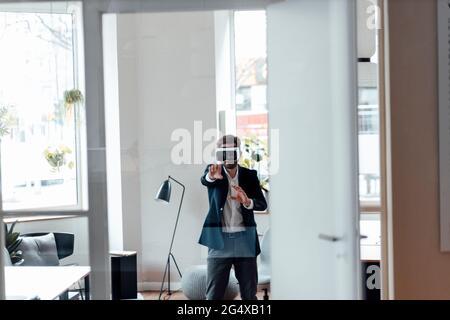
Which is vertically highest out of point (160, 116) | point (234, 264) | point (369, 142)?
point (160, 116)

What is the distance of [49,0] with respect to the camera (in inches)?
89.5

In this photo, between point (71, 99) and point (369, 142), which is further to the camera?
point (71, 99)

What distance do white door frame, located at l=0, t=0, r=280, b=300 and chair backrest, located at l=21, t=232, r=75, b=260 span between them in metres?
0.08

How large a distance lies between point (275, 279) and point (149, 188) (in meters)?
0.63

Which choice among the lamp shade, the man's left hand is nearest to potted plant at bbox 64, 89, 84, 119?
the lamp shade

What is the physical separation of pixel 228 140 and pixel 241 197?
241 mm

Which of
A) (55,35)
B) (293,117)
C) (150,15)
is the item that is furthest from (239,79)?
(55,35)

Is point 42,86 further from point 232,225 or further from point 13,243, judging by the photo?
point 232,225

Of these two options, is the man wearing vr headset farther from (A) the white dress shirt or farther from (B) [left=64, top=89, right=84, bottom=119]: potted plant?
(B) [left=64, top=89, right=84, bottom=119]: potted plant

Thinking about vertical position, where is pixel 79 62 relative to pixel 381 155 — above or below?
above

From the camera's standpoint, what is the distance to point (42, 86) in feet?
7.45

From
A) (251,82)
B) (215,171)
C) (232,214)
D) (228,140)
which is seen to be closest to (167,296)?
(232,214)
